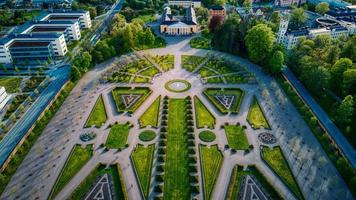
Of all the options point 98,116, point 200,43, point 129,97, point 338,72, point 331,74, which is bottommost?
point 98,116

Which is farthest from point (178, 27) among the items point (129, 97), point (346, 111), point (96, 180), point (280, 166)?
point (96, 180)

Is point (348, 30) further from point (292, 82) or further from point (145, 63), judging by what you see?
point (145, 63)

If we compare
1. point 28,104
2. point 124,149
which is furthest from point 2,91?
point 124,149

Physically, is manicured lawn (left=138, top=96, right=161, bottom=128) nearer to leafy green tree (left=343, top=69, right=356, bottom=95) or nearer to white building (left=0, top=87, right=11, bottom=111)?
white building (left=0, top=87, right=11, bottom=111)

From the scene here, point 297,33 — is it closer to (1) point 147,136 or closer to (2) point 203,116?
(2) point 203,116

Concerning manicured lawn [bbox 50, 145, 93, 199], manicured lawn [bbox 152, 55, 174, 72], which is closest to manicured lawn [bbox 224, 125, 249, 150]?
manicured lawn [bbox 50, 145, 93, 199]

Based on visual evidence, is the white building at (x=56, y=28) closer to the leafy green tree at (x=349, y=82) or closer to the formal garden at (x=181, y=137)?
the formal garden at (x=181, y=137)
